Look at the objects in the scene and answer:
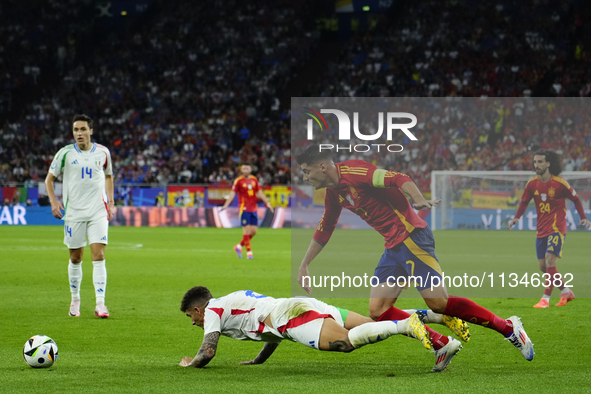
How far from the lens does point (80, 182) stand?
9031mm

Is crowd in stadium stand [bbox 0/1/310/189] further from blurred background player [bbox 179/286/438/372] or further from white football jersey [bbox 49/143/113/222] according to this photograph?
blurred background player [bbox 179/286/438/372]

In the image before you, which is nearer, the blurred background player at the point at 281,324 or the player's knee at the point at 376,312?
the blurred background player at the point at 281,324

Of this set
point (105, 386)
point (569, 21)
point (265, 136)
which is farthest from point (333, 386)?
point (569, 21)

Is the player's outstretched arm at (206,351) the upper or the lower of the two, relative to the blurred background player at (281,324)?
lower

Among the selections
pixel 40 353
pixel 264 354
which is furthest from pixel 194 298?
pixel 40 353

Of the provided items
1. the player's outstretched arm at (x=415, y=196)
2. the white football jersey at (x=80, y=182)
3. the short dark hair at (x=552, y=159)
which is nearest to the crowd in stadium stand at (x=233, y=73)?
the white football jersey at (x=80, y=182)

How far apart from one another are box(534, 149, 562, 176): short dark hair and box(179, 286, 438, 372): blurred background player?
439 cm

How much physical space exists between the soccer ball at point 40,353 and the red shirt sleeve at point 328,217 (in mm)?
2532

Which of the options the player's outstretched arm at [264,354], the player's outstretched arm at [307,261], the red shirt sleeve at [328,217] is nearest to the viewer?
the player's outstretched arm at [264,354]

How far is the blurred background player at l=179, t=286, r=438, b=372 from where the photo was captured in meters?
5.46

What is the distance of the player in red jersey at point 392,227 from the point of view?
20.2 ft

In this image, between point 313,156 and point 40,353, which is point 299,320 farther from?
point 40,353

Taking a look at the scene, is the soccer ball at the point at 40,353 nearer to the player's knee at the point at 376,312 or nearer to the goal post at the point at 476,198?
the player's knee at the point at 376,312

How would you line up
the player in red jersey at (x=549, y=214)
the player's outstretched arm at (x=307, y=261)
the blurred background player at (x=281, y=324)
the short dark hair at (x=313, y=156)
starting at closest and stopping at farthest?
1. the blurred background player at (x=281, y=324)
2. the short dark hair at (x=313, y=156)
3. the player's outstretched arm at (x=307, y=261)
4. the player in red jersey at (x=549, y=214)
